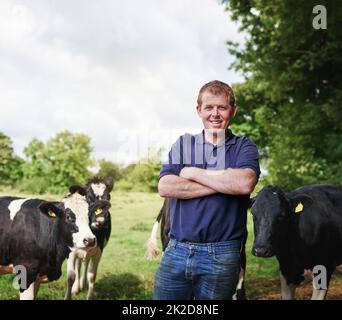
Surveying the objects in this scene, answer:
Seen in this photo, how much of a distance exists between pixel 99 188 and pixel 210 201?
3.38m

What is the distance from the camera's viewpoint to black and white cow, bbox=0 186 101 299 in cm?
448

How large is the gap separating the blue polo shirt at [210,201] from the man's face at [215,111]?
0.23ft

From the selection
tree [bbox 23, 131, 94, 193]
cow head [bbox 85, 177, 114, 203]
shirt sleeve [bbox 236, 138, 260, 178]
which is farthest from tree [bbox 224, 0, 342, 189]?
shirt sleeve [bbox 236, 138, 260, 178]

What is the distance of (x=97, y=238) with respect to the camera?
5430 mm

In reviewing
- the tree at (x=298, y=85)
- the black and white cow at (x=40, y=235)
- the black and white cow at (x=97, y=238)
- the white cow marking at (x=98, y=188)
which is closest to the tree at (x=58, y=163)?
the black and white cow at (x=97, y=238)

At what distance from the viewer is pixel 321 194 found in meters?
4.95

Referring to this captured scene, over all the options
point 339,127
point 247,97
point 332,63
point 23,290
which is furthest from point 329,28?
point 23,290

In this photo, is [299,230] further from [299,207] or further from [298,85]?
[298,85]

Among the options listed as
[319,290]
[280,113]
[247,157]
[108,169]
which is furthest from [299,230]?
[280,113]

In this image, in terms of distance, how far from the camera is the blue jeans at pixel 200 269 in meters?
2.30

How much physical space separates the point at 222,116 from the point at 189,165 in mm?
290

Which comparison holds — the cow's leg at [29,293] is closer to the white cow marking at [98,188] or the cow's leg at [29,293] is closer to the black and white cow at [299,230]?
the white cow marking at [98,188]

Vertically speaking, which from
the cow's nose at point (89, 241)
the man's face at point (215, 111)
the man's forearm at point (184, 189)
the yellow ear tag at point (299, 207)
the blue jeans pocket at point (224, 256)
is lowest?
the cow's nose at point (89, 241)

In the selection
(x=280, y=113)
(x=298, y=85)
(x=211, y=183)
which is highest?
(x=298, y=85)
